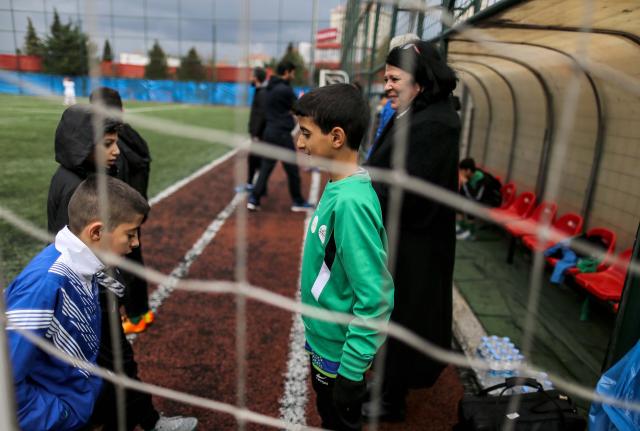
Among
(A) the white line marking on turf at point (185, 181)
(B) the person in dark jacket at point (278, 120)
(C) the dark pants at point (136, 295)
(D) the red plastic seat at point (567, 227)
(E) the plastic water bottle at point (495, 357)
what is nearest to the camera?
(E) the plastic water bottle at point (495, 357)

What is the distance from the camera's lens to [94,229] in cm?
144

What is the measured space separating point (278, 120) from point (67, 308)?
184 inches

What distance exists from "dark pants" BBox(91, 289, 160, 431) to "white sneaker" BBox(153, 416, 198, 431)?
0.04 metres

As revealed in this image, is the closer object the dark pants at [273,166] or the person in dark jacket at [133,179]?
the person in dark jacket at [133,179]

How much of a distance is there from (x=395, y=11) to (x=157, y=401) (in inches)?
168

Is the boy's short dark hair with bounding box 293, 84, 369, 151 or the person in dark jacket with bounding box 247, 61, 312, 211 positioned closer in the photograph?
the boy's short dark hair with bounding box 293, 84, 369, 151

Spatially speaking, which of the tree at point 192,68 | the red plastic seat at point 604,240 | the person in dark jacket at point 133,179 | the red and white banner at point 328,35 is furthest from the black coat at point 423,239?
the tree at point 192,68

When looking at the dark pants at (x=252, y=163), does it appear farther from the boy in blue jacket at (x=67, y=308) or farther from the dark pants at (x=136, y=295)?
the boy in blue jacket at (x=67, y=308)

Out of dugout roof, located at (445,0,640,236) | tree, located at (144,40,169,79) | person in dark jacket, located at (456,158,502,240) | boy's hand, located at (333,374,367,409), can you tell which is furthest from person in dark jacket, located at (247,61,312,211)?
tree, located at (144,40,169,79)

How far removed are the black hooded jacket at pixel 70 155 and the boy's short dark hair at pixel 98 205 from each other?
321mm

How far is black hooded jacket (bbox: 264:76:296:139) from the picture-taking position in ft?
18.6

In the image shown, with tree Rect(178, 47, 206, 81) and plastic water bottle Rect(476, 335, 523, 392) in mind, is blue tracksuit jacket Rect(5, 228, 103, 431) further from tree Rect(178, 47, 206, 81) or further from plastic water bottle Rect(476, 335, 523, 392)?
tree Rect(178, 47, 206, 81)

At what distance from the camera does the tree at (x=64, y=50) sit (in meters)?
20.7

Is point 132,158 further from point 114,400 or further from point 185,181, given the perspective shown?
point 185,181
